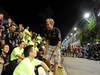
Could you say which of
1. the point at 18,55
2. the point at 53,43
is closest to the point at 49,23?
the point at 53,43

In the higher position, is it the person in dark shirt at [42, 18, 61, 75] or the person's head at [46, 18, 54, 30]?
the person's head at [46, 18, 54, 30]

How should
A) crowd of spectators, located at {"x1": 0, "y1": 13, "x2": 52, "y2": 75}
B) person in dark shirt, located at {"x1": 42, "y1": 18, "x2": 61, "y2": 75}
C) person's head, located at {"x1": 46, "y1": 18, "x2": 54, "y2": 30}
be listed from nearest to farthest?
crowd of spectators, located at {"x1": 0, "y1": 13, "x2": 52, "y2": 75} → person's head, located at {"x1": 46, "y1": 18, "x2": 54, "y2": 30} → person in dark shirt, located at {"x1": 42, "y1": 18, "x2": 61, "y2": 75}

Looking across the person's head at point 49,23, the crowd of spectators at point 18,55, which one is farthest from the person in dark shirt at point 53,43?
the crowd of spectators at point 18,55

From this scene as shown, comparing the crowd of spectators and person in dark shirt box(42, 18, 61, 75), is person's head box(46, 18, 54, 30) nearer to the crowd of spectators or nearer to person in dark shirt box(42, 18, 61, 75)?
person in dark shirt box(42, 18, 61, 75)

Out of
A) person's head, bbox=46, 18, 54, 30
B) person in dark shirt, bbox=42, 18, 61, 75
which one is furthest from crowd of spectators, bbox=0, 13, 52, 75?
person's head, bbox=46, 18, 54, 30

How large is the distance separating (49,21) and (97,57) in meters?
17.3

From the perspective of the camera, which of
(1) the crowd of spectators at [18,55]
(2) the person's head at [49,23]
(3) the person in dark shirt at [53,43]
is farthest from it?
(3) the person in dark shirt at [53,43]

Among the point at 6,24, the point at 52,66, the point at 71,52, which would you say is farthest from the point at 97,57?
the point at 52,66

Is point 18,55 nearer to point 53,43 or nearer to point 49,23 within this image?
point 53,43

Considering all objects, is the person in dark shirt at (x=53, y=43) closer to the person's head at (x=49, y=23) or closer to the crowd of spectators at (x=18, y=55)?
the person's head at (x=49, y=23)

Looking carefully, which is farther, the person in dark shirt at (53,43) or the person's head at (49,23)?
the person in dark shirt at (53,43)

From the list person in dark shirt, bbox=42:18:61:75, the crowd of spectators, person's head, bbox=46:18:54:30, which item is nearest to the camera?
the crowd of spectators

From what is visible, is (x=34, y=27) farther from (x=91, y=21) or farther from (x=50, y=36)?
(x=50, y=36)

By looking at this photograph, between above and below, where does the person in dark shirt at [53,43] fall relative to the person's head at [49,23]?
below
